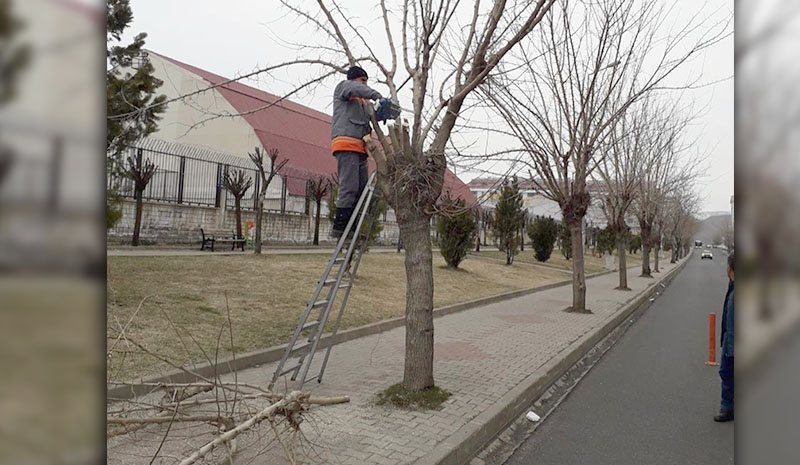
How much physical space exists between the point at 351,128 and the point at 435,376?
9.95 ft

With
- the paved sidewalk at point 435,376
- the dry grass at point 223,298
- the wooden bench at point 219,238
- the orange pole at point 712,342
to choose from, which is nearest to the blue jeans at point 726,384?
the paved sidewalk at point 435,376

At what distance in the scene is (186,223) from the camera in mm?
18016

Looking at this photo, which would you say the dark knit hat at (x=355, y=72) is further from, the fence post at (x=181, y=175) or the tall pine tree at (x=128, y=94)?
the fence post at (x=181, y=175)

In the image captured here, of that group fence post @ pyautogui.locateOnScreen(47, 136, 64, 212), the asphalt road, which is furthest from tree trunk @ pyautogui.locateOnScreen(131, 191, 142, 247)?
fence post @ pyautogui.locateOnScreen(47, 136, 64, 212)

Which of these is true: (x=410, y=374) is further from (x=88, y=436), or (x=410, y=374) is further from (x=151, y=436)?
(x=88, y=436)

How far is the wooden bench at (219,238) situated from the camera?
17.4m

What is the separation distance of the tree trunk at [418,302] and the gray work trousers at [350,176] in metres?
0.78

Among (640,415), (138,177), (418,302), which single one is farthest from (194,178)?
(640,415)

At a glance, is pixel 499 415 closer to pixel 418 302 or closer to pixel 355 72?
pixel 418 302

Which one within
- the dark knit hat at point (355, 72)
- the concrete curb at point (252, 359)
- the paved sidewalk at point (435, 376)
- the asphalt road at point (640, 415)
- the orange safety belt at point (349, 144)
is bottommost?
the asphalt road at point (640, 415)

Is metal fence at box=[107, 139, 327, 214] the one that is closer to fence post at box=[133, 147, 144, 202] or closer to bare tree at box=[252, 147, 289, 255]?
fence post at box=[133, 147, 144, 202]

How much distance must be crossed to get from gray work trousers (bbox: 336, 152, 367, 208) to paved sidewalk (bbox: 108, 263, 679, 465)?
2.06 m

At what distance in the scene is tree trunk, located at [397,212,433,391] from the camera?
17.7 ft

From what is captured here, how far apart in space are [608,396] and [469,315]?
573cm
